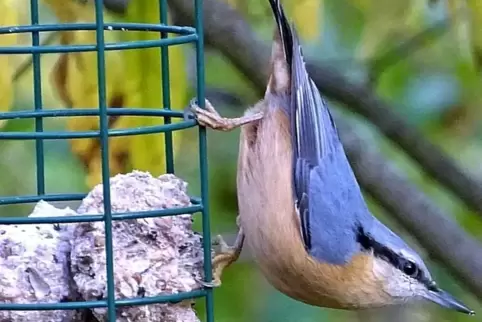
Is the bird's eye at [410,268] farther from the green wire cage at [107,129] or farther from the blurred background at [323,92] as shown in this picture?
the green wire cage at [107,129]

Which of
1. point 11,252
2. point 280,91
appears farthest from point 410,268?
point 11,252

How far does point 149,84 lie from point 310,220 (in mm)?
698

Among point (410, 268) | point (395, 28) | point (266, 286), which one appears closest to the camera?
point (410, 268)

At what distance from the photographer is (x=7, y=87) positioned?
3080 mm

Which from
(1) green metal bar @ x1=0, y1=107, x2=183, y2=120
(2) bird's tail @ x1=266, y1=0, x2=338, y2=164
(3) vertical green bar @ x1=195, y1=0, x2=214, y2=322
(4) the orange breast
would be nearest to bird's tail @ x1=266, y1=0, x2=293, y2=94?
(2) bird's tail @ x1=266, y1=0, x2=338, y2=164

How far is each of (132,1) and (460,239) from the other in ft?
5.18

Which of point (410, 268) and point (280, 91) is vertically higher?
point (280, 91)

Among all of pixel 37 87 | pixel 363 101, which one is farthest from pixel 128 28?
pixel 363 101

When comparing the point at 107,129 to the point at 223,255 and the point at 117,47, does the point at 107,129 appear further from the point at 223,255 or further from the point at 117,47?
the point at 223,255

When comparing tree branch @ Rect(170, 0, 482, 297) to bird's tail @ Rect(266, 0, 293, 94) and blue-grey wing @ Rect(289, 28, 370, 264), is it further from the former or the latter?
blue-grey wing @ Rect(289, 28, 370, 264)

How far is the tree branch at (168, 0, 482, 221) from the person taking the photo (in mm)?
4141

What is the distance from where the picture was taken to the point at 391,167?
4207mm

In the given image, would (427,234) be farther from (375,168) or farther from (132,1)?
(132,1)

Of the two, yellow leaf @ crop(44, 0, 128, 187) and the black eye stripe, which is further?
the black eye stripe
